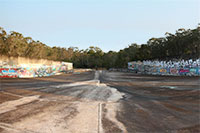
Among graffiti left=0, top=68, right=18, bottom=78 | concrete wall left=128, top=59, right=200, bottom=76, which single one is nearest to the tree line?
concrete wall left=128, top=59, right=200, bottom=76

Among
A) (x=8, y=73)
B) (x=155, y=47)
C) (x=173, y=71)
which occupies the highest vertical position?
(x=155, y=47)

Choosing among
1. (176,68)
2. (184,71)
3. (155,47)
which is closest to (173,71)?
(176,68)

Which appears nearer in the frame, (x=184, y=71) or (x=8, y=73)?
(x=8, y=73)

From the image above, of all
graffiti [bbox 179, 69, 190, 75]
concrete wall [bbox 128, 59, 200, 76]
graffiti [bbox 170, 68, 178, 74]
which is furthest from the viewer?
Result: graffiti [bbox 170, 68, 178, 74]

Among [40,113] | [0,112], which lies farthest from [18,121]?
[0,112]

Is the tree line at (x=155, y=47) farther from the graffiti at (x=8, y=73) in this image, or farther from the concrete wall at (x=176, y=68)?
the graffiti at (x=8, y=73)

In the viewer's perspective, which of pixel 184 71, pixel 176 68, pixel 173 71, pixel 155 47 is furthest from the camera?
pixel 155 47

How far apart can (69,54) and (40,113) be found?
102004 millimetres

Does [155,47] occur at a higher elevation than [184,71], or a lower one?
higher

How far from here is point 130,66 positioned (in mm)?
57219

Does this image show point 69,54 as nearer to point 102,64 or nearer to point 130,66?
point 102,64

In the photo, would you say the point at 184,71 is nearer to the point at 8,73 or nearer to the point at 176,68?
the point at 176,68

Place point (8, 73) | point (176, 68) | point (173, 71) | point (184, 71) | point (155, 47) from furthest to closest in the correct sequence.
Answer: point (155, 47) < point (173, 71) < point (176, 68) < point (184, 71) < point (8, 73)

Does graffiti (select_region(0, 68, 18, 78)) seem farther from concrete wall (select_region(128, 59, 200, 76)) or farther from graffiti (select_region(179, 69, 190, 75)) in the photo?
graffiti (select_region(179, 69, 190, 75))
